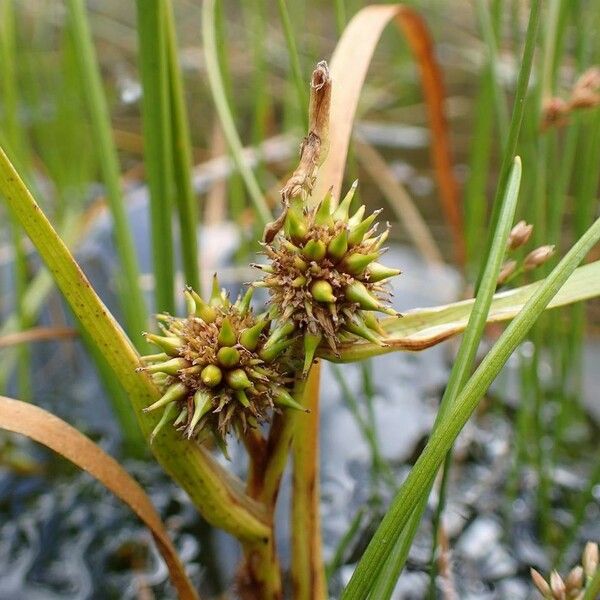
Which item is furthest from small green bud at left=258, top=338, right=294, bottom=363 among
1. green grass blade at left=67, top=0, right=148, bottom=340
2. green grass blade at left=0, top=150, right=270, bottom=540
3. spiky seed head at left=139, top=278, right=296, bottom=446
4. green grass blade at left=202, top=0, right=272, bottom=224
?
green grass blade at left=67, top=0, right=148, bottom=340

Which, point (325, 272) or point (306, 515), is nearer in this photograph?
point (325, 272)

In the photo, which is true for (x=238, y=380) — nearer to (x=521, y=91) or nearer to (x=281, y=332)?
(x=281, y=332)

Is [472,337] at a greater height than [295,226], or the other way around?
[295,226]

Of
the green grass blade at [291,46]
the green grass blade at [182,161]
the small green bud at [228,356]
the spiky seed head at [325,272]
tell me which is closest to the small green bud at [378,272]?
the spiky seed head at [325,272]

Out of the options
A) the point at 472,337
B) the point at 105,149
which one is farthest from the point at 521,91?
the point at 105,149

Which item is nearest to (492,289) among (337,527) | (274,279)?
(274,279)

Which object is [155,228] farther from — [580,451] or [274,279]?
[580,451]
